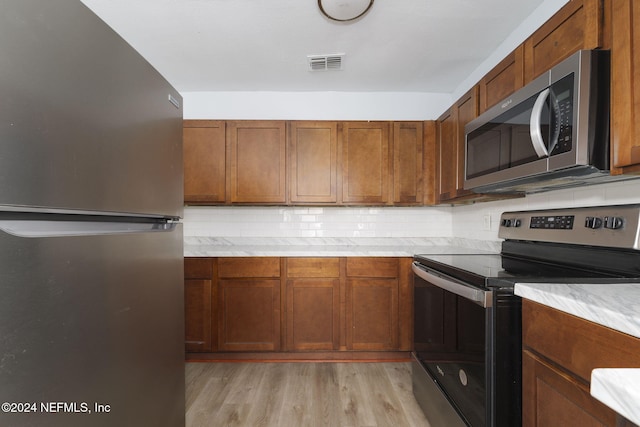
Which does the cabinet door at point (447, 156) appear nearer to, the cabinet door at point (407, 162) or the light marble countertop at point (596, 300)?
the cabinet door at point (407, 162)

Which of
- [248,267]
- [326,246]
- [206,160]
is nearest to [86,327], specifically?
[248,267]

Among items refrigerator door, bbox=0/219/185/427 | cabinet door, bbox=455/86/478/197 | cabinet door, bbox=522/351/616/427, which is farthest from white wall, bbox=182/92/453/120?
cabinet door, bbox=522/351/616/427

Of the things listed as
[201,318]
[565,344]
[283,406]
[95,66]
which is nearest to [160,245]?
[95,66]

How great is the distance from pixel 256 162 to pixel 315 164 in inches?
20.9

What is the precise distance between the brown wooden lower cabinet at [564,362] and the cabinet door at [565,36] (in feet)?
3.25

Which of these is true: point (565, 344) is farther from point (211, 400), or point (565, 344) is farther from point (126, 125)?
point (211, 400)

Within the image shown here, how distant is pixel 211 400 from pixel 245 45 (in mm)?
2453

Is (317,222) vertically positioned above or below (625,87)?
below

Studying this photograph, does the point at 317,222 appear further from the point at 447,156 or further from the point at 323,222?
the point at 447,156

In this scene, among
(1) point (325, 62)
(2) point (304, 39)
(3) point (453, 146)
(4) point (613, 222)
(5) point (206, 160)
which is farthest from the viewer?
(5) point (206, 160)

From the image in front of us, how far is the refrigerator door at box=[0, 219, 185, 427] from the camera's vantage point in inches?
21.8

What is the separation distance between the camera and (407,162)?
115 inches

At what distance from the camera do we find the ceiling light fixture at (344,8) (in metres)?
1.85

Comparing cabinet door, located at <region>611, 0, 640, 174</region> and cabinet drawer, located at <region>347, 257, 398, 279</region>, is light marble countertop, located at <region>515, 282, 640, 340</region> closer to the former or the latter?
cabinet door, located at <region>611, 0, 640, 174</region>
